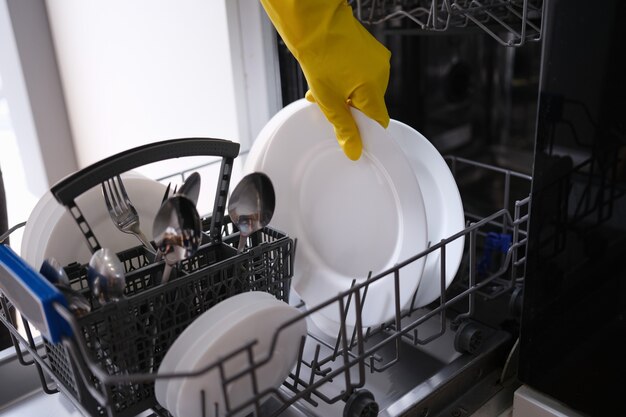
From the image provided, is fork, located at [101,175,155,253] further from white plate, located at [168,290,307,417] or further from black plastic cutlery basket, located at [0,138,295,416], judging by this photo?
white plate, located at [168,290,307,417]

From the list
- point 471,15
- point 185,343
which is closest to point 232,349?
point 185,343

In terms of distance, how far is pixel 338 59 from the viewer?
2.17 ft

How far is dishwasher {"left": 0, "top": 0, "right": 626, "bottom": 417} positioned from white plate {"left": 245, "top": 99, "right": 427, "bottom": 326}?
0.20 ft

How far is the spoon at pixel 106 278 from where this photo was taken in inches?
20.2

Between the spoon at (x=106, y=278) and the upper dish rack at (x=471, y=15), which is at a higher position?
the upper dish rack at (x=471, y=15)

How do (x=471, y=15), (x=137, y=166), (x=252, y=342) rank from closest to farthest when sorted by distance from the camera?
(x=252, y=342) → (x=137, y=166) → (x=471, y=15)

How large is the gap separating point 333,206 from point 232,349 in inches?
10.5

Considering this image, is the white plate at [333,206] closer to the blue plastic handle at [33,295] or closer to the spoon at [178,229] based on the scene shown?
the spoon at [178,229]

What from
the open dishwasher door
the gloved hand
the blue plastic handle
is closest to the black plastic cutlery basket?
the blue plastic handle

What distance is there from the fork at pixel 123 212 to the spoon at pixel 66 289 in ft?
0.32

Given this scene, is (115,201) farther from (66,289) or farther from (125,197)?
(66,289)

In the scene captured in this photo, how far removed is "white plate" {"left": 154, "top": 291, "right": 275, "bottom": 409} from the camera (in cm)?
50

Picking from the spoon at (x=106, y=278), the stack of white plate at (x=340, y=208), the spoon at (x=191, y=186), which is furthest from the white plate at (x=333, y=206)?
the spoon at (x=106, y=278)

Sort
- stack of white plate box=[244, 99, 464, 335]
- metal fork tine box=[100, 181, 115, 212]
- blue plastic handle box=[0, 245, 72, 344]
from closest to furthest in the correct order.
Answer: blue plastic handle box=[0, 245, 72, 344] → metal fork tine box=[100, 181, 115, 212] → stack of white plate box=[244, 99, 464, 335]
